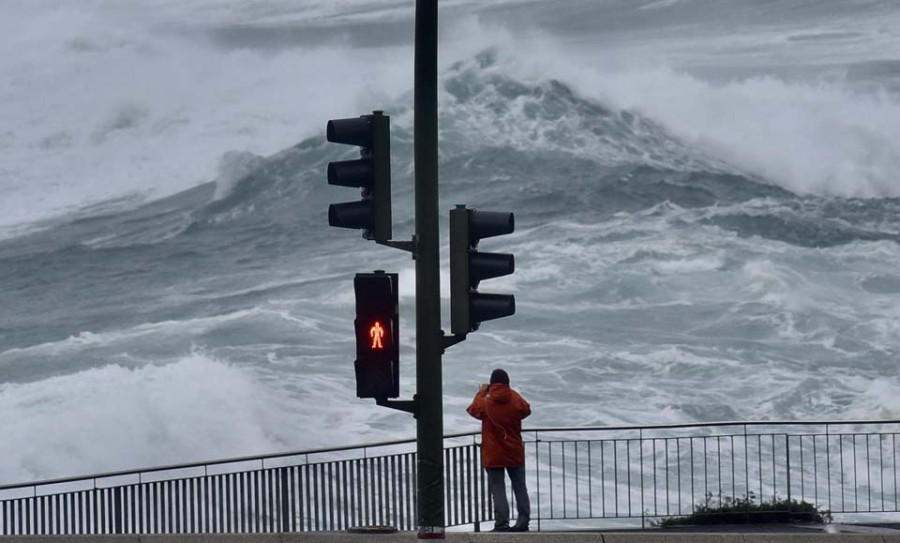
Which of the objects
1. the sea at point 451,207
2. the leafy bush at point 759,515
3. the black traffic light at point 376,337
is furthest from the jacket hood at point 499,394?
the sea at point 451,207

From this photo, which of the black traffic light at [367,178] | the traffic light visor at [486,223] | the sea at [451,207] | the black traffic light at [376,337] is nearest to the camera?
the black traffic light at [376,337]

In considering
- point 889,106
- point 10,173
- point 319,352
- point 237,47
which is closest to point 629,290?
point 319,352

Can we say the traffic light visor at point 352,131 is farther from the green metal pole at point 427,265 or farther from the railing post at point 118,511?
the railing post at point 118,511

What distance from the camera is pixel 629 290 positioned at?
4225 cm

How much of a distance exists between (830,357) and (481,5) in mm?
35802

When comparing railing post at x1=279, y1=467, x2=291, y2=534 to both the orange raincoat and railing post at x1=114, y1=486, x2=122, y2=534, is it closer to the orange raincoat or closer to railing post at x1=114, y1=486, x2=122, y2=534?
railing post at x1=114, y1=486, x2=122, y2=534

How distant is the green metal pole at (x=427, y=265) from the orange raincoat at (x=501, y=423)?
12.0 ft

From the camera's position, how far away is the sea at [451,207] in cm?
3300

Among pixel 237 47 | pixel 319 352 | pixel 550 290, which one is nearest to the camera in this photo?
pixel 319 352

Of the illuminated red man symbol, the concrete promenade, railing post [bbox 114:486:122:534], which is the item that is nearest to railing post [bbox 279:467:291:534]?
railing post [bbox 114:486:122:534]

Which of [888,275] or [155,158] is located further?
[155,158]

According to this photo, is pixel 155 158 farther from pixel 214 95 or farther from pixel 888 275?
pixel 888 275

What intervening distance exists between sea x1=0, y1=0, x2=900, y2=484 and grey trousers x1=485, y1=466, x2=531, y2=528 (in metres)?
14.9

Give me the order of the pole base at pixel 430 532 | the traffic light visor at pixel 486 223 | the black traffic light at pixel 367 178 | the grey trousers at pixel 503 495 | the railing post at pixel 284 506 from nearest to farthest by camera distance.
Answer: the black traffic light at pixel 367 178 → the pole base at pixel 430 532 → the traffic light visor at pixel 486 223 → the grey trousers at pixel 503 495 → the railing post at pixel 284 506
